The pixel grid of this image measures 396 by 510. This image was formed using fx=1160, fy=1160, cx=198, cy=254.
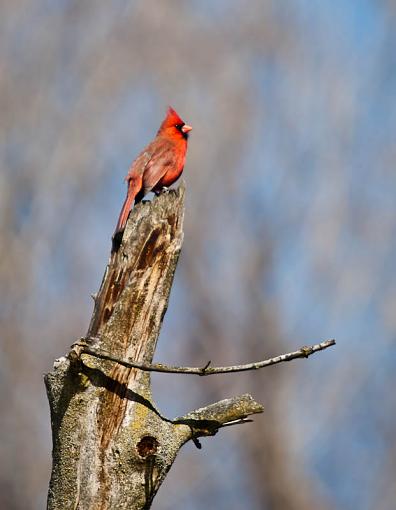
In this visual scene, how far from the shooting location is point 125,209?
15.3ft

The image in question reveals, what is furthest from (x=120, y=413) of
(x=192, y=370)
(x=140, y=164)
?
(x=140, y=164)

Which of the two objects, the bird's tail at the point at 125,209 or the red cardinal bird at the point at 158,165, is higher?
the red cardinal bird at the point at 158,165

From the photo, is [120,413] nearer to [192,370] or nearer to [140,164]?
[192,370]

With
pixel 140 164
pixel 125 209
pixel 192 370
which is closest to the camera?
pixel 192 370

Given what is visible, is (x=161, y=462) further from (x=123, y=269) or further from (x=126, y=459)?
(x=123, y=269)

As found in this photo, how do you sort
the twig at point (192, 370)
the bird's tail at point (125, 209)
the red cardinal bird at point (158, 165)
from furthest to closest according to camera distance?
the red cardinal bird at point (158, 165) < the bird's tail at point (125, 209) < the twig at point (192, 370)

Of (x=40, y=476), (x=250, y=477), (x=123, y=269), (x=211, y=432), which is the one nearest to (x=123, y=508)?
(x=211, y=432)

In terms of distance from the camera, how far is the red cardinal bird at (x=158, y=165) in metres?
5.36

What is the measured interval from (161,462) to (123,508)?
6.9 inches

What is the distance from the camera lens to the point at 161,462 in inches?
134

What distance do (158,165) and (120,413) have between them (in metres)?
2.30

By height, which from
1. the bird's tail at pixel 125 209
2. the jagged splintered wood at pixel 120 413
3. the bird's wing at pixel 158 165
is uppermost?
the bird's wing at pixel 158 165

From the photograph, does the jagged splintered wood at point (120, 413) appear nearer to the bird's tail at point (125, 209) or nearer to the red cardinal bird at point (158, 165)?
the bird's tail at point (125, 209)

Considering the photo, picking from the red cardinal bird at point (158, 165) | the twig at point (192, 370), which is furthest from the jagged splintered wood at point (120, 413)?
the red cardinal bird at point (158, 165)
